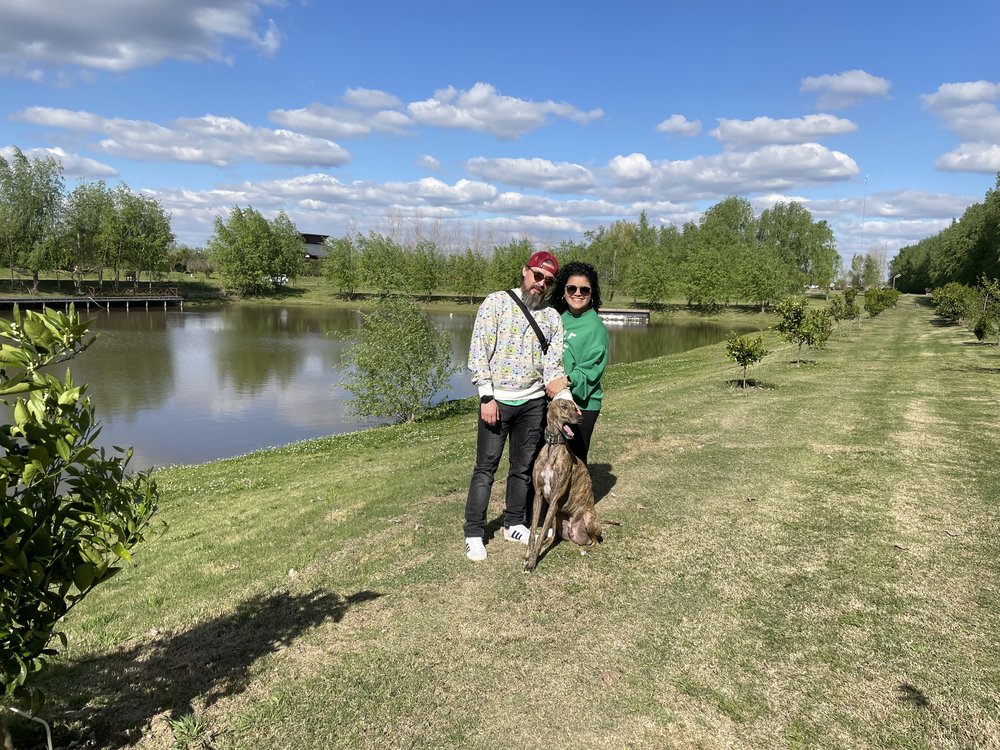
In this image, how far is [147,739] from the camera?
3012 millimetres

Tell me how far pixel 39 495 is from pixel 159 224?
269 ft

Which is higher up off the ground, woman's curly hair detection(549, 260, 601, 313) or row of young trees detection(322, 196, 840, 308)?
row of young trees detection(322, 196, 840, 308)

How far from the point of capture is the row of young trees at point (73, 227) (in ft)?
199

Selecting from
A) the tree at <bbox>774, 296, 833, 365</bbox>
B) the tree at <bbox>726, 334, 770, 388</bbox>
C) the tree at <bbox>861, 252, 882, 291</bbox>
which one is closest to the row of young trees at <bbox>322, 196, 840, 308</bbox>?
the tree at <bbox>861, 252, 882, 291</bbox>

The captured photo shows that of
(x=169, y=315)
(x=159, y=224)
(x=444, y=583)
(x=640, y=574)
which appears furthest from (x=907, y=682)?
(x=159, y=224)

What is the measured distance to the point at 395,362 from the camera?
17219 millimetres

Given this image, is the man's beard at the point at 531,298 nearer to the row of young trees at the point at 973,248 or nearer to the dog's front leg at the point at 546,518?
the dog's front leg at the point at 546,518

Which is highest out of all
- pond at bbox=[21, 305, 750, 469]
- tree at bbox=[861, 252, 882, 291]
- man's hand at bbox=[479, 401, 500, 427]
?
tree at bbox=[861, 252, 882, 291]

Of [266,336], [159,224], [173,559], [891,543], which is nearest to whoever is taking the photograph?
[891,543]

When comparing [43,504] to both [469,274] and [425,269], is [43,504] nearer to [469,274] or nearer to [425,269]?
[469,274]

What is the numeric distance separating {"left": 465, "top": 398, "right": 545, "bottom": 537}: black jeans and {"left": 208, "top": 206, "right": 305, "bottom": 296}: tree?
3168 inches

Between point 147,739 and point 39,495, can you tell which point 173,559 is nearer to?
point 147,739

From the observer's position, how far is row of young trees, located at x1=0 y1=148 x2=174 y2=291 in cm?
6078

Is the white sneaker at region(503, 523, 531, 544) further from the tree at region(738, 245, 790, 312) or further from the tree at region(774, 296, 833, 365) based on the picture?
the tree at region(738, 245, 790, 312)
